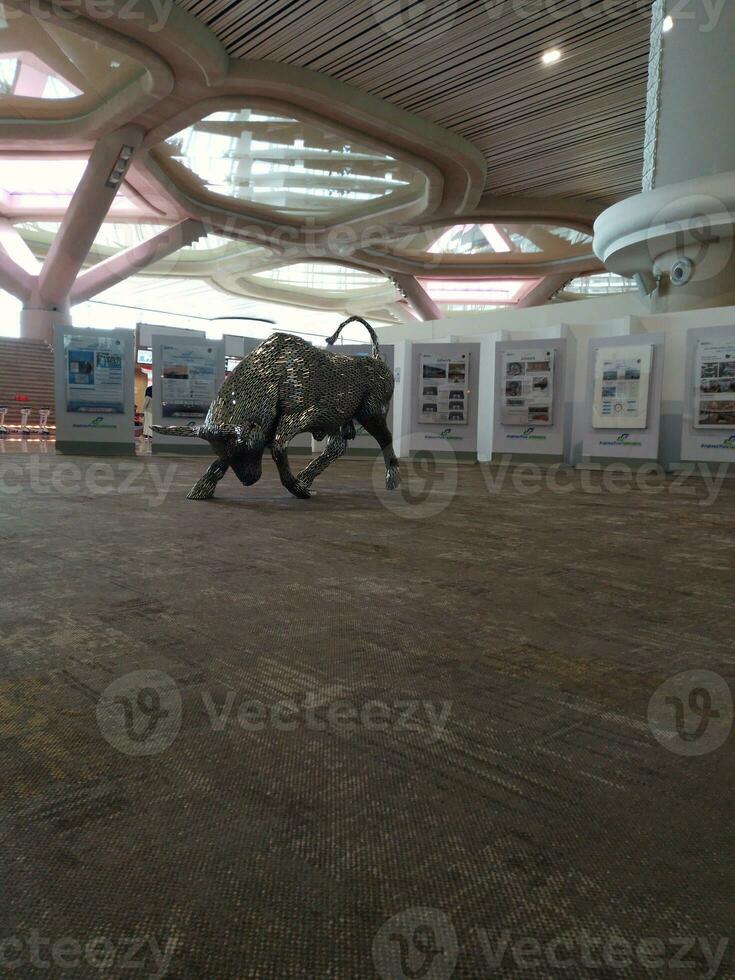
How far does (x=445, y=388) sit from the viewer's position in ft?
44.6

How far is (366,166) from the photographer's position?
20.7 meters

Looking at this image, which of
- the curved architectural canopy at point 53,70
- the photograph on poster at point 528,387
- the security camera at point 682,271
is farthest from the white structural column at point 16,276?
the security camera at point 682,271

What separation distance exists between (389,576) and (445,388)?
10917mm

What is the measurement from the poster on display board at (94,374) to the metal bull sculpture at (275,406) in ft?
25.9

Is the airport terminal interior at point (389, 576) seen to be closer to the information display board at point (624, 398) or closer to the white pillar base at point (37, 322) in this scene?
the information display board at point (624, 398)

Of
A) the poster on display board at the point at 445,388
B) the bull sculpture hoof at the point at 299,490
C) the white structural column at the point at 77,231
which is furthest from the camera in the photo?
the white structural column at the point at 77,231

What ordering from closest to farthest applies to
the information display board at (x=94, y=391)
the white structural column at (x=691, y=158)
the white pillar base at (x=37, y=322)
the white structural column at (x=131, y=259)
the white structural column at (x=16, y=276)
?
1. the white structural column at (x=691, y=158)
2. the information display board at (x=94, y=391)
3. the white structural column at (x=16, y=276)
4. the white pillar base at (x=37, y=322)
5. the white structural column at (x=131, y=259)

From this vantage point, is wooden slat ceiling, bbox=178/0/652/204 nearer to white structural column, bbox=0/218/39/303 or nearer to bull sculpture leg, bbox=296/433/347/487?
bull sculpture leg, bbox=296/433/347/487

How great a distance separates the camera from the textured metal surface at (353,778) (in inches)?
35.9

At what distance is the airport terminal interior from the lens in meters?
0.96

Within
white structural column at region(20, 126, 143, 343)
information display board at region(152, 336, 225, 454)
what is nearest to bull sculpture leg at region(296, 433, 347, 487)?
information display board at region(152, 336, 225, 454)

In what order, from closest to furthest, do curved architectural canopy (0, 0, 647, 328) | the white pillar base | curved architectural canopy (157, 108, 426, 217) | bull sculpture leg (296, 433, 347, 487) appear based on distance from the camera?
1. bull sculpture leg (296, 433, 347, 487)
2. curved architectural canopy (0, 0, 647, 328)
3. curved architectural canopy (157, 108, 426, 217)
4. the white pillar base

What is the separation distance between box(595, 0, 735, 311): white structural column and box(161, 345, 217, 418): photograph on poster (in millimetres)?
8227

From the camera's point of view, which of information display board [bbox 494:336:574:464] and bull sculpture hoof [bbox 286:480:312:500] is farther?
information display board [bbox 494:336:574:464]
